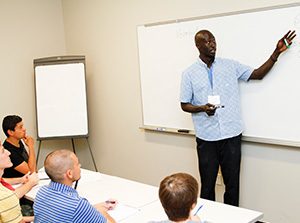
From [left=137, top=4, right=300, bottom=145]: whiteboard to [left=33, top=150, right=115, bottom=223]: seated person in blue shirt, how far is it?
1.69 meters

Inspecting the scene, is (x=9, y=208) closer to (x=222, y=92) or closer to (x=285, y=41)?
(x=222, y=92)

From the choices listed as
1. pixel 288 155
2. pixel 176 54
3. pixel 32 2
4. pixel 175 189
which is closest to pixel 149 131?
pixel 176 54

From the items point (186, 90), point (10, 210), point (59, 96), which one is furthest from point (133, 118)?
point (10, 210)

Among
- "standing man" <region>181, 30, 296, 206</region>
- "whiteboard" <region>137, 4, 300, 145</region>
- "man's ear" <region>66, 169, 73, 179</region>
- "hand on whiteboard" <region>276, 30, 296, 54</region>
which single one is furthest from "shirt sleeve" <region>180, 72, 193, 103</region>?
"man's ear" <region>66, 169, 73, 179</region>

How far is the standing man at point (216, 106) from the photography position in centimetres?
309

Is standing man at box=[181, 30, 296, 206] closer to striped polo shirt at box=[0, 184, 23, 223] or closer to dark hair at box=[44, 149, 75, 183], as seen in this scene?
dark hair at box=[44, 149, 75, 183]

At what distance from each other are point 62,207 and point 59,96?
9.38 ft

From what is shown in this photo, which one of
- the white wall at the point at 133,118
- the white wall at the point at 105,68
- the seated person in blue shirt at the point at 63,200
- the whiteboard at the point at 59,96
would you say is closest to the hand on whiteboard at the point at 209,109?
the white wall at the point at 133,118

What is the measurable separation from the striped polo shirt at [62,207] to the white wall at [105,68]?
1906mm

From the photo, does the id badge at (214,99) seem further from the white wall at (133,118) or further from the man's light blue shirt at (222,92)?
the white wall at (133,118)

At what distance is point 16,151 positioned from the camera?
127 inches

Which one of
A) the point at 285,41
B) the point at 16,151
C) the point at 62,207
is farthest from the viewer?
the point at 16,151

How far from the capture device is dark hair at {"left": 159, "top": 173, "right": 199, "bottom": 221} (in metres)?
1.53

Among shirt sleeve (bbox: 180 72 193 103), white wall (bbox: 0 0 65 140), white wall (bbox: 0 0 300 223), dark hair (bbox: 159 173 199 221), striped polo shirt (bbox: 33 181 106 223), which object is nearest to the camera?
dark hair (bbox: 159 173 199 221)
